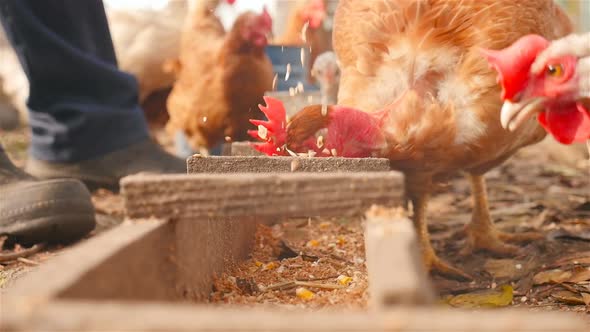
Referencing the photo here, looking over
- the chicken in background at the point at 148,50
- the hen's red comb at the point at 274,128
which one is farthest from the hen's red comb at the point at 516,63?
the chicken in background at the point at 148,50

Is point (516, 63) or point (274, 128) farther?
point (274, 128)

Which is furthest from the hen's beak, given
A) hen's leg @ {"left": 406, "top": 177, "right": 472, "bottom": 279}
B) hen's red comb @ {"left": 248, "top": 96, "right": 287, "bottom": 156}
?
hen's red comb @ {"left": 248, "top": 96, "right": 287, "bottom": 156}

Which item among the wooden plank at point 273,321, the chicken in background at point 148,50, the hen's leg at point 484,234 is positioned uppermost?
the chicken in background at point 148,50

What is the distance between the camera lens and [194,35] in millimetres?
3527

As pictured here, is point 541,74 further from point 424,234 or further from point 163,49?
point 163,49

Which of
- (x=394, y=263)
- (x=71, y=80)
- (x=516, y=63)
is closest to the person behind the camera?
(x=394, y=263)

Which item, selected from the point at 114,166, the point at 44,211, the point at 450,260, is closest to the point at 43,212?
the point at 44,211

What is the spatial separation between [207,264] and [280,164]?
25 centimetres

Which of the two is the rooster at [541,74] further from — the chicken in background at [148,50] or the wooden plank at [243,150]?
the chicken in background at [148,50]

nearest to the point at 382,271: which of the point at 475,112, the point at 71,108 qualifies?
the point at 475,112

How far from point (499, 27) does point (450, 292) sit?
79 cm

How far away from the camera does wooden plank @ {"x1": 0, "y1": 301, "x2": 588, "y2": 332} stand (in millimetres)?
521

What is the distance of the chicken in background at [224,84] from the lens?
10.3ft

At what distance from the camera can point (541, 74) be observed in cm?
139
